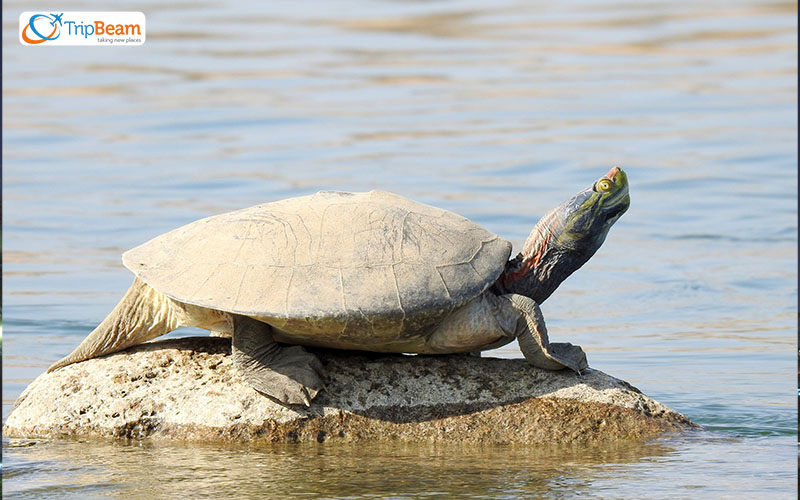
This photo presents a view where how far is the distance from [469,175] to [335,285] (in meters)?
10.3

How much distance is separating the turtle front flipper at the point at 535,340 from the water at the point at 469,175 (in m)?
0.50

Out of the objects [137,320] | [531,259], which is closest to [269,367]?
[137,320]

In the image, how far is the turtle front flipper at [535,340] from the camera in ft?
22.3

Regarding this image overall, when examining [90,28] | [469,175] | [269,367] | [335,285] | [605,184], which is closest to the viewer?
[335,285]

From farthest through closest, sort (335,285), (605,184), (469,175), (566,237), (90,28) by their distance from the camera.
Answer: (90,28) → (469,175) → (566,237) → (605,184) → (335,285)

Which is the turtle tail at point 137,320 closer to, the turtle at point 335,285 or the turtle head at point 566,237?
the turtle at point 335,285

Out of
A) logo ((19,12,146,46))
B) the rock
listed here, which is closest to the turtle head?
the rock

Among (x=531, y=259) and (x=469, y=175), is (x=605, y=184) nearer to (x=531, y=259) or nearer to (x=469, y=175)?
(x=531, y=259)

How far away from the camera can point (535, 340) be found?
22.4 ft

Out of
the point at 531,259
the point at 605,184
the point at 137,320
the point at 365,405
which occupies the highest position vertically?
the point at 605,184

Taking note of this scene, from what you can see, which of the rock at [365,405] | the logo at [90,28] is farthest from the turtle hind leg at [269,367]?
the logo at [90,28]

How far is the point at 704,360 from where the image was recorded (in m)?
9.34

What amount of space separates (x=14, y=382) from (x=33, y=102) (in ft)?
48.9

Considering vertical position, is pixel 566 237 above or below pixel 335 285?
above
